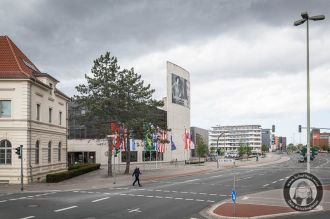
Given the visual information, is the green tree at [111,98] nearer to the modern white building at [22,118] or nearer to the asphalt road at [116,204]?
the modern white building at [22,118]

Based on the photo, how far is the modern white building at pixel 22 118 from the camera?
40.8m

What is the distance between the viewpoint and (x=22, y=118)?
4109cm

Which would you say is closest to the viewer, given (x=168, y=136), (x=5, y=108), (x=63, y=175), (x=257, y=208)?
(x=257, y=208)

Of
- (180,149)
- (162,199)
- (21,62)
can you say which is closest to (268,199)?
(162,199)

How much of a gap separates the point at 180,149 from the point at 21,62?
6591cm

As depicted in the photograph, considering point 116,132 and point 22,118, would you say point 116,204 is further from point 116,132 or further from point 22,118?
point 116,132

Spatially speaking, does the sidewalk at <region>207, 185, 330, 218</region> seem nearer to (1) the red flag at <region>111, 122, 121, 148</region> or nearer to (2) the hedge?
(2) the hedge

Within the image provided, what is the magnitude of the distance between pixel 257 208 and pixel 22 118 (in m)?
25.9

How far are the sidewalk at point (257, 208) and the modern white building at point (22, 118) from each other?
2224 cm

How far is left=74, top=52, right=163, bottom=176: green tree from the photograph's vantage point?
50.6m

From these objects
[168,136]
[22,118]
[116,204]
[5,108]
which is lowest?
[116,204]

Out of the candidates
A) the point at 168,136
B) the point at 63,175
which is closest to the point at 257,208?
the point at 63,175

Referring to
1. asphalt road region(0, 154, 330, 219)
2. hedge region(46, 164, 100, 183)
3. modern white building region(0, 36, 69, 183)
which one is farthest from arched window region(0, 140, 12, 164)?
asphalt road region(0, 154, 330, 219)

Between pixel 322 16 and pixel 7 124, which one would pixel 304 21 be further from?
pixel 7 124
